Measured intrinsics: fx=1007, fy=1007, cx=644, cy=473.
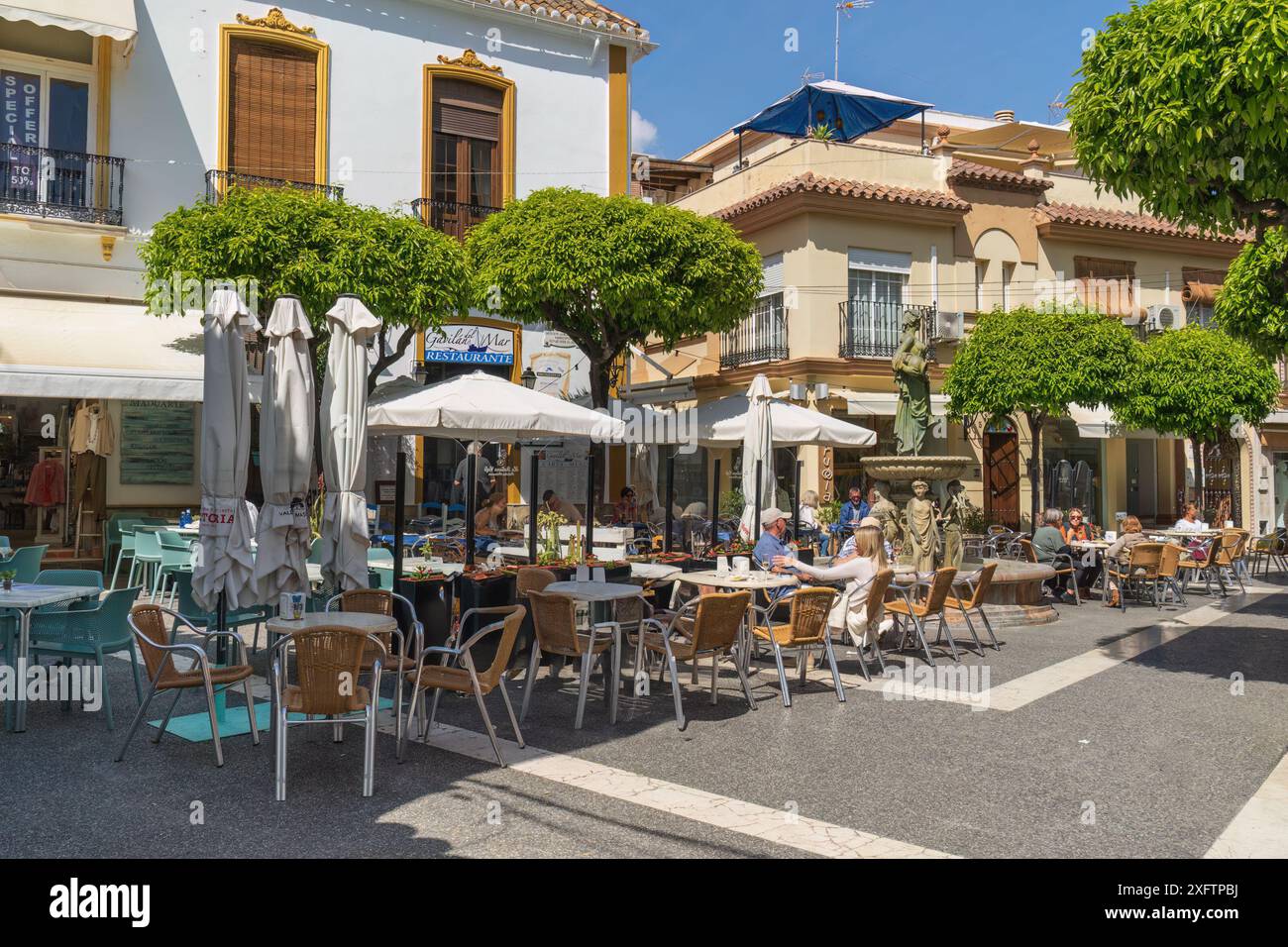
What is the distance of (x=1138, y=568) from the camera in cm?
1318

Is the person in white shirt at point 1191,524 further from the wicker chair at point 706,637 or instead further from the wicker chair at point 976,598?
the wicker chair at point 706,637

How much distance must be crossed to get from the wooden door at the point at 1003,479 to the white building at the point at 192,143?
10253 mm

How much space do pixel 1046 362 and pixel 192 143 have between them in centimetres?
1484

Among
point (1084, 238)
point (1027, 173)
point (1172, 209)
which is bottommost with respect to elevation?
point (1172, 209)

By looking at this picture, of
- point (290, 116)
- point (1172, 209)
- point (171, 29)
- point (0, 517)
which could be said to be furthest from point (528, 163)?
point (1172, 209)

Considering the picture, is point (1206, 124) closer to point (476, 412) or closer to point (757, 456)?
point (757, 456)

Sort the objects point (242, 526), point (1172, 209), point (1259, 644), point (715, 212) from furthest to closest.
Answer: point (715, 212) → point (1259, 644) → point (1172, 209) → point (242, 526)

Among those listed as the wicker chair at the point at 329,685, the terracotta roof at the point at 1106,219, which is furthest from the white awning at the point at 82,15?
the terracotta roof at the point at 1106,219

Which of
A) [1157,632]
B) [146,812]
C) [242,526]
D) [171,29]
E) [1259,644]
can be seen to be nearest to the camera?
[146,812]

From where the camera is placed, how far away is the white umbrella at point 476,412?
9.00 m

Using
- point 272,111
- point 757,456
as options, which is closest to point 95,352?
point 272,111

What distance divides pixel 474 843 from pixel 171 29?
16128 mm
